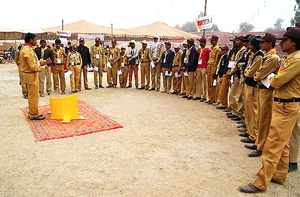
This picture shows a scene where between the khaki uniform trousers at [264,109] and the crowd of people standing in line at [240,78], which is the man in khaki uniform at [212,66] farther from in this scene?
the khaki uniform trousers at [264,109]

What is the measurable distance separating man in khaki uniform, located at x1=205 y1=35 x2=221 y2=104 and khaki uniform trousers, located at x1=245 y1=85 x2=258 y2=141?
3.11 metres

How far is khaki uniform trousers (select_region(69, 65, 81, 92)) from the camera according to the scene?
9281 mm

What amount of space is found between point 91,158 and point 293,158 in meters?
3.12

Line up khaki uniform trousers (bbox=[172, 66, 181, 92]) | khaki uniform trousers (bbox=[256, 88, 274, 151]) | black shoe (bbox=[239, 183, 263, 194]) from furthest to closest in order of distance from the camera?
khaki uniform trousers (bbox=[172, 66, 181, 92]) < khaki uniform trousers (bbox=[256, 88, 274, 151]) < black shoe (bbox=[239, 183, 263, 194])

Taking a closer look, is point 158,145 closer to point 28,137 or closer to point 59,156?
point 59,156

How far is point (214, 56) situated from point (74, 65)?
537cm

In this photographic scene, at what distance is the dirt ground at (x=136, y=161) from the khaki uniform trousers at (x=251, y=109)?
369 millimetres

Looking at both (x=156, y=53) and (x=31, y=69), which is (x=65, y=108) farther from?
(x=156, y=53)

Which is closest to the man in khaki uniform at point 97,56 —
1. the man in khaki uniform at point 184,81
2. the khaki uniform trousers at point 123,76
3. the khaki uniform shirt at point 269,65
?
the khaki uniform trousers at point 123,76

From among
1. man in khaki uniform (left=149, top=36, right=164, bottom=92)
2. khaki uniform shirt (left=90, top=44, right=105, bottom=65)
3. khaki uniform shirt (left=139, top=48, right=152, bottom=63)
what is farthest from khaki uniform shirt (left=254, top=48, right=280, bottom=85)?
khaki uniform shirt (left=90, top=44, right=105, bottom=65)

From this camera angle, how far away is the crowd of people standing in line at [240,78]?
288cm

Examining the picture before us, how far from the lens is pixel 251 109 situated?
4.59 metres

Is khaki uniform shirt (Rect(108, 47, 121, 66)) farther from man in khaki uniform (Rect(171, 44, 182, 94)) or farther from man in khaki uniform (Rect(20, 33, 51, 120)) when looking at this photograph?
man in khaki uniform (Rect(20, 33, 51, 120))

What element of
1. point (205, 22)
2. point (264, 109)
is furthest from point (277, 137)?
point (205, 22)
